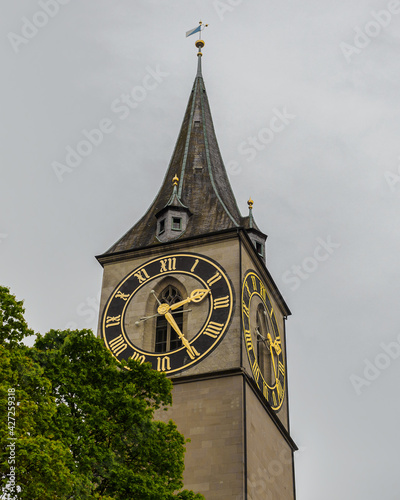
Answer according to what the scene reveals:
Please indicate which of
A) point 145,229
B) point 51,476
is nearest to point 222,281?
point 145,229

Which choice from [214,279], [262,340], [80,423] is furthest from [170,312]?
[80,423]

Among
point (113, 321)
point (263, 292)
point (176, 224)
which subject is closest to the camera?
point (113, 321)

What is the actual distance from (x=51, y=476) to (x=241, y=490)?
909 cm

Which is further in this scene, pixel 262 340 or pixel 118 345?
pixel 262 340

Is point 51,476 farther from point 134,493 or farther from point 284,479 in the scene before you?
point 284,479

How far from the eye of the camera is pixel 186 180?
109ft

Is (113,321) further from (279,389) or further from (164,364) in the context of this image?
(279,389)

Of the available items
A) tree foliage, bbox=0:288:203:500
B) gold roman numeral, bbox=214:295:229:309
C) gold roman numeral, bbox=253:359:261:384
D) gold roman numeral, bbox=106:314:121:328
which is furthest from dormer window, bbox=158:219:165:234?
tree foliage, bbox=0:288:203:500

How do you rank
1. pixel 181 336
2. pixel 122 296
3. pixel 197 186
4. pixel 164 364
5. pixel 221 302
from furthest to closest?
1. pixel 197 186
2. pixel 122 296
3. pixel 221 302
4. pixel 181 336
5. pixel 164 364

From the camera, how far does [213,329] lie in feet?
88.8

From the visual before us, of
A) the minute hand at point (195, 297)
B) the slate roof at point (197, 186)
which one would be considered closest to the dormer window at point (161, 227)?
the slate roof at point (197, 186)

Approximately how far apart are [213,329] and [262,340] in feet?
7.32

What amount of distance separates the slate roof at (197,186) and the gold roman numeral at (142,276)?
106 cm

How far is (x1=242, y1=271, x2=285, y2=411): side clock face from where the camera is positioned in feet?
90.0
